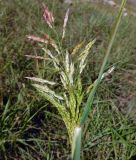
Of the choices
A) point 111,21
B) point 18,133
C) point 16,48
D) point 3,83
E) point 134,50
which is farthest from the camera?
point 111,21

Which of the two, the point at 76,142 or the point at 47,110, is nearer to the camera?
the point at 76,142

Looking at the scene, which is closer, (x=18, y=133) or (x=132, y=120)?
(x=18, y=133)

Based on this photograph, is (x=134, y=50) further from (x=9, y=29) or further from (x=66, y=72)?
(x=66, y=72)

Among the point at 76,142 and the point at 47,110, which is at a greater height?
the point at 76,142

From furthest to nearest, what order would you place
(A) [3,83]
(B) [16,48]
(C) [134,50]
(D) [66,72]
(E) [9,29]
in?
(C) [134,50] < (E) [9,29] < (B) [16,48] < (A) [3,83] < (D) [66,72]

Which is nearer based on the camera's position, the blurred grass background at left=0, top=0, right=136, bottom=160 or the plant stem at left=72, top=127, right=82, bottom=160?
the plant stem at left=72, top=127, right=82, bottom=160

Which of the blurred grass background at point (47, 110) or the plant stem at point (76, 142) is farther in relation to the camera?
the blurred grass background at point (47, 110)

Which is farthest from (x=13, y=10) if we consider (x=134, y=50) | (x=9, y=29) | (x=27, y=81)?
(x=27, y=81)

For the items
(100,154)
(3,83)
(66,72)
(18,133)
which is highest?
(66,72)
